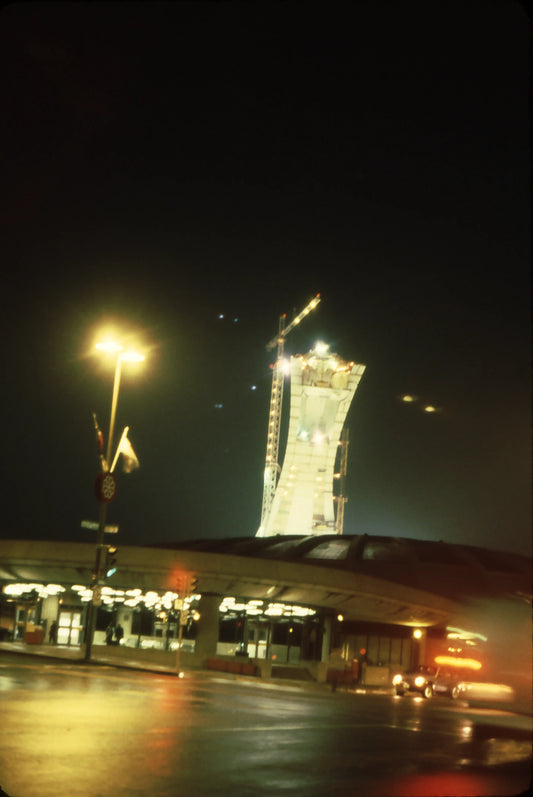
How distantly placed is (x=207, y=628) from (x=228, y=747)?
30.0 meters

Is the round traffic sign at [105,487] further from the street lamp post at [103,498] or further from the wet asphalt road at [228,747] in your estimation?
the wet asphalt road at [228,747]

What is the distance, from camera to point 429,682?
110 feet

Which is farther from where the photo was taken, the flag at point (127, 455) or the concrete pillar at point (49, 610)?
the concrete pillar at point (49, 610)

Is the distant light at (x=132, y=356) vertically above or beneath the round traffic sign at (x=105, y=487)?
→ above

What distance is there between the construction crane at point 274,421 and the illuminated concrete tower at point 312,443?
28.6ft

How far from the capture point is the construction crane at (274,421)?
10731 cm

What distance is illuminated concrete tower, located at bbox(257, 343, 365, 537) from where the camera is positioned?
90.2 metres

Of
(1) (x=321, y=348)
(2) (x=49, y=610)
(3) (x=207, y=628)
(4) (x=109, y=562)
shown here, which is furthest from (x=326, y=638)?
(1) (x=321, y=348)

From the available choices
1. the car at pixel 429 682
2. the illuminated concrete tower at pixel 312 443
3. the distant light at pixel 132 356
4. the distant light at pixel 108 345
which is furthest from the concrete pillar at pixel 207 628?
the illuminated concrete tower at pixel 312 443

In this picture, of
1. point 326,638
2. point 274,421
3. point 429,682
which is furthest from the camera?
point 274,421

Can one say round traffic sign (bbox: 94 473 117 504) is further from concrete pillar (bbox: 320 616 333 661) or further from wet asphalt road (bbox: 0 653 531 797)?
concrete pillar (bbox: 320 616 333 661)

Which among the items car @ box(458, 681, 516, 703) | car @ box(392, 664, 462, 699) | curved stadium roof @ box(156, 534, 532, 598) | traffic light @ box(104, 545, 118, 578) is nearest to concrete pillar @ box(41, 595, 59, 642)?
curved stadium roof @ box(156, 534, 532, 598)

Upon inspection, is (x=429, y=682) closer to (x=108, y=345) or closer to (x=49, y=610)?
(x=108, y=345)

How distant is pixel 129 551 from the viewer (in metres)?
43.8
